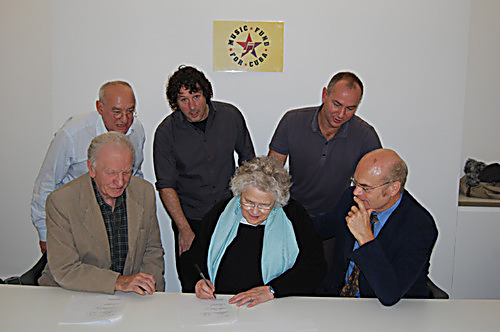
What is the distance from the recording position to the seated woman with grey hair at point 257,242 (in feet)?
7.54

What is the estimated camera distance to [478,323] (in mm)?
1890

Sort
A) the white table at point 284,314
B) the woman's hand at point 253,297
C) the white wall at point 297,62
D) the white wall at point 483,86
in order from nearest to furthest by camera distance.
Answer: the white table at point 284,314 < the woman's hand at point 253,297 < the white wall at point 297,62 < the white wall at point 483,86

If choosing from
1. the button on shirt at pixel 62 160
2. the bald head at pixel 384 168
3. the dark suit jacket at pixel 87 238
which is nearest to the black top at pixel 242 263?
the dark suit jacket at pixel 87 238

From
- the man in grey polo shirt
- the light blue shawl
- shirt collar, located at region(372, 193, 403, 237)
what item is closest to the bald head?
shirt collar, located at region(372, 193, 403, 237)

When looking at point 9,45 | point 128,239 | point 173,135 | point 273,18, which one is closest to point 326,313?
point 128,239

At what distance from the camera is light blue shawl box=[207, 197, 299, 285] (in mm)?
2334

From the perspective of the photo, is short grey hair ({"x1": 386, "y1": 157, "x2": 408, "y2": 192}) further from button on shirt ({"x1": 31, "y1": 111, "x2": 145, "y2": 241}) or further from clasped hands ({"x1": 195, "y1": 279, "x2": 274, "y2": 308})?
button on shirt ({"x1": 31, "y1": 111, "x2": 145, "y2": 241})

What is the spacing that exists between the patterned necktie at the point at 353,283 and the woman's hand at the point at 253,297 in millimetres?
451

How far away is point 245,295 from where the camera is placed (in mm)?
2027

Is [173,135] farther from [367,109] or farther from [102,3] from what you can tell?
[367,109]

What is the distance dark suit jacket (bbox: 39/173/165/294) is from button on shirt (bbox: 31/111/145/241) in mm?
660

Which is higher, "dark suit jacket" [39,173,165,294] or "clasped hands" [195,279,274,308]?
"dark suit jacket" [39,173,165,294]

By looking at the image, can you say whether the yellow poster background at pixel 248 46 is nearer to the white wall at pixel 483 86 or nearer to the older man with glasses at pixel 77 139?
the older man with glasses at pixel 77 139

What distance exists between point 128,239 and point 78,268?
0.28 m
